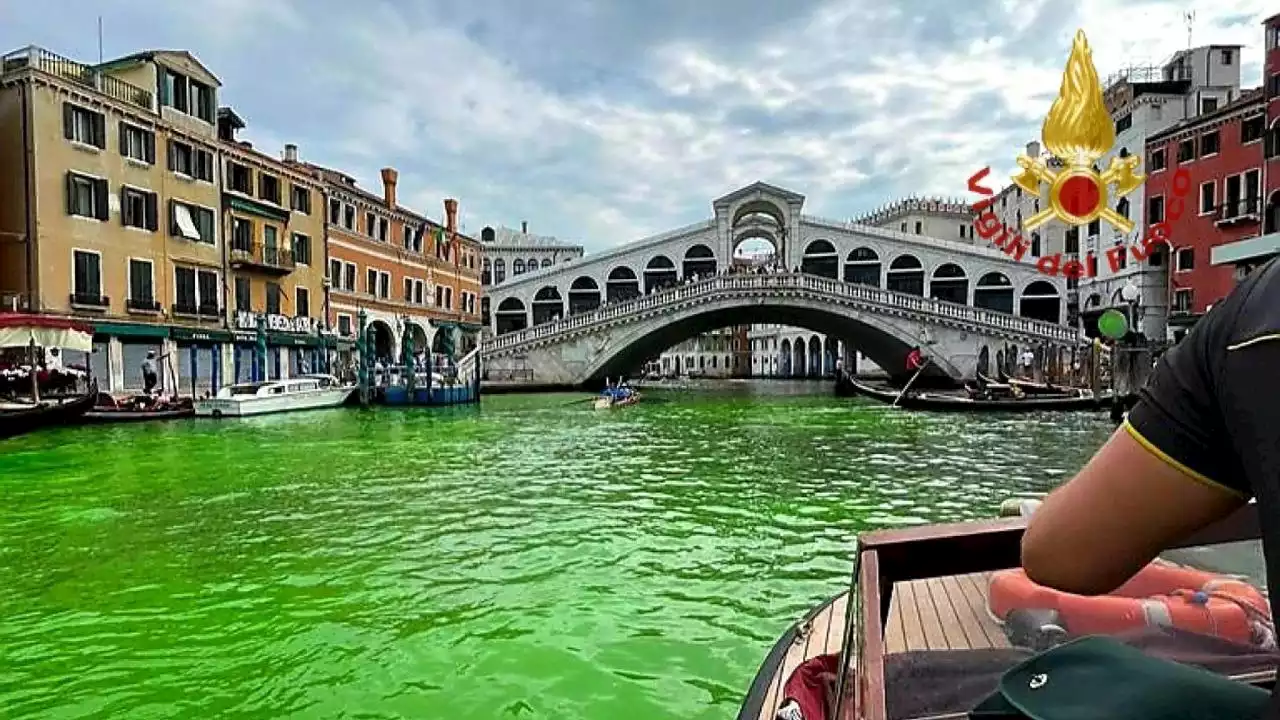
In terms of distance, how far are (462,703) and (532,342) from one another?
2552 centimetres

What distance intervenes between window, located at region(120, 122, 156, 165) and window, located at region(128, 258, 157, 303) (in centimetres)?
245

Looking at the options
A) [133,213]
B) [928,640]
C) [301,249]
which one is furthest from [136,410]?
[928,640]

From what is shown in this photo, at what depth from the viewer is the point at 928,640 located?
2.82 metres

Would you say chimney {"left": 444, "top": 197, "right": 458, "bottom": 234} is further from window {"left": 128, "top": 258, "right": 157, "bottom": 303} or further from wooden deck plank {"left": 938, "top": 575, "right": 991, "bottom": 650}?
wooden deck plank {"left": 938, "top": 575, "right": 991, "bottom": 650}

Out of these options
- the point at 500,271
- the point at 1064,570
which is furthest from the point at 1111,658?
the point at 500,271

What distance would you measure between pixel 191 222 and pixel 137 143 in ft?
7.51

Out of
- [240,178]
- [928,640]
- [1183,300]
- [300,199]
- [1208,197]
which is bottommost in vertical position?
[928,640]

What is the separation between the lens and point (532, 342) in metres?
29.1

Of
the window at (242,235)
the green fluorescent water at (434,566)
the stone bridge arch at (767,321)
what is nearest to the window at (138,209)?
the window at (242,235)

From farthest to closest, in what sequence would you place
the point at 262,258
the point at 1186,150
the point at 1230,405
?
the point at 1186,150 < the point at 262,258 < the point at 1230,405

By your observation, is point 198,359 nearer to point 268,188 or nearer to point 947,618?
point 268,188

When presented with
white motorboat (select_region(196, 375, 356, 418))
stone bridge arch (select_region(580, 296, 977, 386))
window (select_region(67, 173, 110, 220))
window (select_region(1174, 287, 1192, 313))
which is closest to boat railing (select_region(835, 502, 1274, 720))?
Result: white motorboat (select_region(196, 375, 356, 418))

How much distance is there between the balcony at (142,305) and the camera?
751 inches

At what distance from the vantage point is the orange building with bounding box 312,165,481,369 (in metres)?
27.4
